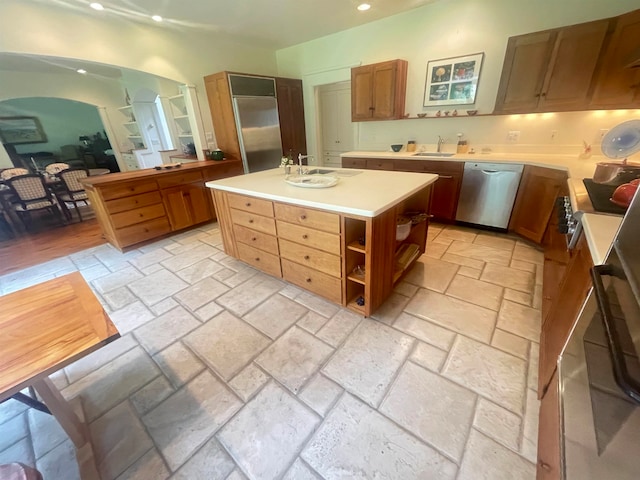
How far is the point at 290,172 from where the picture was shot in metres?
2.60

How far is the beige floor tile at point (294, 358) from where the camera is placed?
4.83ft

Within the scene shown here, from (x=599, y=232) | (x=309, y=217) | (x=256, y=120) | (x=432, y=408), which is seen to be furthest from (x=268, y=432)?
(x=256, y=120)

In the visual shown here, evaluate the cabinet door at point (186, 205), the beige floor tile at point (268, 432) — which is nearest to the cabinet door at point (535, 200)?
the beige floor tile at point (268, 432)

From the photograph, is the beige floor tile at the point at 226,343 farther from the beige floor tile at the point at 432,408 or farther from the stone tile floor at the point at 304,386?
the beige floor tile at the point at 432,408

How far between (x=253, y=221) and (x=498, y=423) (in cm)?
201

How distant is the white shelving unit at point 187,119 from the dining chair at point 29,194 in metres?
2.07

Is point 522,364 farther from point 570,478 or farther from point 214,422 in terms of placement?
point 214,422

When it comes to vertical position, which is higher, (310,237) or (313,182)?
(313,182)

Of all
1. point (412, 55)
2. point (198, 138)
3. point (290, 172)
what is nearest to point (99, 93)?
point (198, 138)

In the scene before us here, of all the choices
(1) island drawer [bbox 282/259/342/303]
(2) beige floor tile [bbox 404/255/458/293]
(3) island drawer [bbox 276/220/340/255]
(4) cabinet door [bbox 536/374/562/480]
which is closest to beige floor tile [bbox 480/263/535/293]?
(2) beige floor tile [bbox 404/255/458/293]

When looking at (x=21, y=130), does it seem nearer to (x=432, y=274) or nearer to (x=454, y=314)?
(x=432, y=274)

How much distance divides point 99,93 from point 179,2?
4.92m

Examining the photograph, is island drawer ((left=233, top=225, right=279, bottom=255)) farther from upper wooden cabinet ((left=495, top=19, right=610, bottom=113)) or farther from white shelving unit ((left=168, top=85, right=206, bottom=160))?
upper wooden cabinet ((left=495, top=19, right=610, bottom=113))

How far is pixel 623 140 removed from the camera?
199cm
